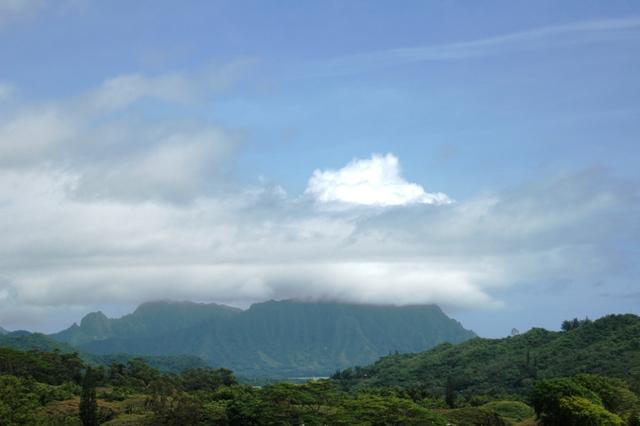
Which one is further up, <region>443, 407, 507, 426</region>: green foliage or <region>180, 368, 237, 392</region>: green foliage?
<region>180, 368, 237, 392</region>: green foliage

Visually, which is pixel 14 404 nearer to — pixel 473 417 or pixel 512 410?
pixel 473 417

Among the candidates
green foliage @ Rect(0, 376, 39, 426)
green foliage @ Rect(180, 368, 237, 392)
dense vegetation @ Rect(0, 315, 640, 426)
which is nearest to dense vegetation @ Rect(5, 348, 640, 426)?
dense vegetation @ Rect(0, 315, 640, 426)

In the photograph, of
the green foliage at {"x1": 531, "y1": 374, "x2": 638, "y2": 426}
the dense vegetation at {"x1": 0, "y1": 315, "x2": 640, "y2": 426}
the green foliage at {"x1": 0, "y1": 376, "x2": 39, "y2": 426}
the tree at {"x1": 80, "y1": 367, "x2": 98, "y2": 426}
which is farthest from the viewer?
the tree at {"x1": 80, "y1": 367, "x2": 98, "y2": 426}

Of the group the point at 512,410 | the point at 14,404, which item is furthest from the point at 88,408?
the point at 512,410

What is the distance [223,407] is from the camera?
114m

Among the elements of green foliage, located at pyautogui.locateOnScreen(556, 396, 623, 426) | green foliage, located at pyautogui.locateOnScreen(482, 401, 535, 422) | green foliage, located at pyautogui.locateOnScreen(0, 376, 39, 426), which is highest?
green foliage, located at pyautogui.locateOnScreen(0, 376, 39, 426)

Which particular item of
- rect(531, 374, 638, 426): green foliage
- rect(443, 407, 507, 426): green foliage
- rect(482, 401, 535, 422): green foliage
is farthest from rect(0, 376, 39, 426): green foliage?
rect(482, 401, 535, 422): green foliage

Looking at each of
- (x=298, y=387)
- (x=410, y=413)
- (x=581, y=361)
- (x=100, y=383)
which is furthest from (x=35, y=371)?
(x=581, y=361)

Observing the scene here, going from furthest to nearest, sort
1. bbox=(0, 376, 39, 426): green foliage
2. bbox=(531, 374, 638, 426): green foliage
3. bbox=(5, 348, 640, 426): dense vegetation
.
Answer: bbox=(5, 348, 640, 426): dense vegetation, bbox=(531, 374, 638, 426): green foliage, bbox=(0, 376, 39, 426): green foliage

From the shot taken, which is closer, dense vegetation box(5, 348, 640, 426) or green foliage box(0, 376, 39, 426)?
green foliage box(0, 376, 39, 426)

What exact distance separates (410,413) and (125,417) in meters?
44.4

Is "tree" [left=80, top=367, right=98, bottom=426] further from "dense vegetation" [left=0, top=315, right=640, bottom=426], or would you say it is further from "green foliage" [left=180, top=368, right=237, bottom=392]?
"green foliage" [left=180, top=368, right=237, bottom=392]

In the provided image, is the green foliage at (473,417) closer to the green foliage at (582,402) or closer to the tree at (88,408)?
the green foliage at (582,402)

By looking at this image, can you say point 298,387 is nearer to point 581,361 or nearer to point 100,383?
point 100,383
